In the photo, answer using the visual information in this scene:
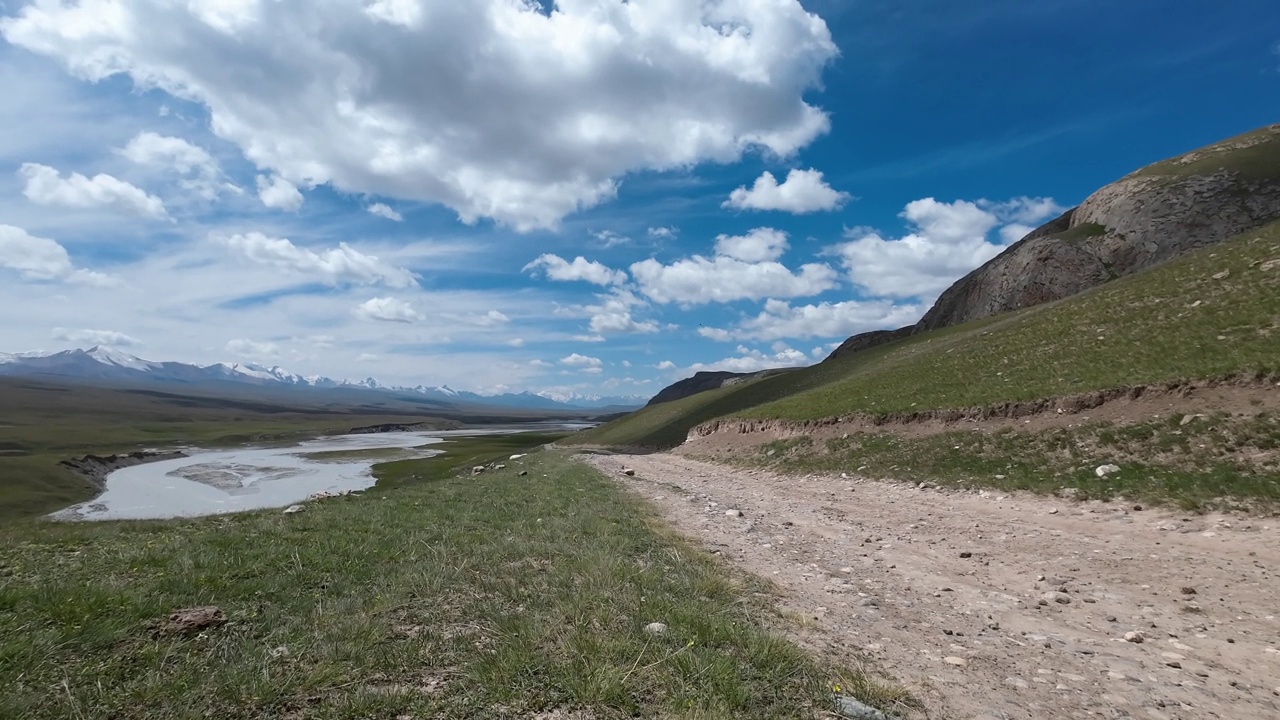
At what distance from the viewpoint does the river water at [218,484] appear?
172ft

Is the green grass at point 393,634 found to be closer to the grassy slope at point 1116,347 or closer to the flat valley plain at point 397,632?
the flat valley plain at point 397,632

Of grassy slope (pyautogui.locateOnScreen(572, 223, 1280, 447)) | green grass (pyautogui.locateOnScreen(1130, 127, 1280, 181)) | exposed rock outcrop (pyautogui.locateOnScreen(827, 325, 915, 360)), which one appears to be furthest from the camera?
exposed rock outcrop (pyautogui.locateOnScreen(827, 325, 915, 360))

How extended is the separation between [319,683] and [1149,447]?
783 inches

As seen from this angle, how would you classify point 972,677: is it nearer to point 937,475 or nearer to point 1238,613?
point 1238,613

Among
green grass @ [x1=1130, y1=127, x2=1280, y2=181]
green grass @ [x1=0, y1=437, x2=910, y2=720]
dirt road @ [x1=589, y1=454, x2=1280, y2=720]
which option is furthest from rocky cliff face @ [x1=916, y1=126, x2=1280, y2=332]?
green grass @ [x1=0, y1=437, x2=910, y2=720]

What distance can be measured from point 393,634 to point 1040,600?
920cm

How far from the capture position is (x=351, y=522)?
14.2 m

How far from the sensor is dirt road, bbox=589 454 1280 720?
598cm

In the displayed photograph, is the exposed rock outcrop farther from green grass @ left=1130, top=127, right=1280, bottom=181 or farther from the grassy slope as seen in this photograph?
the grassy slope

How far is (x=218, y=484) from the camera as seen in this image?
72.1 m

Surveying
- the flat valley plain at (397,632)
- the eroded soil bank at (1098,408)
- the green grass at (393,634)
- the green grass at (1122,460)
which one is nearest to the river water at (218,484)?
the flat valley plain at (397,632)

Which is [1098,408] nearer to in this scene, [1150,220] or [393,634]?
[393,634]

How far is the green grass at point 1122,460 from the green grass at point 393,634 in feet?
37.5

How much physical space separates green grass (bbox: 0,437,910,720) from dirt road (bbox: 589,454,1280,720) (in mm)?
1186
